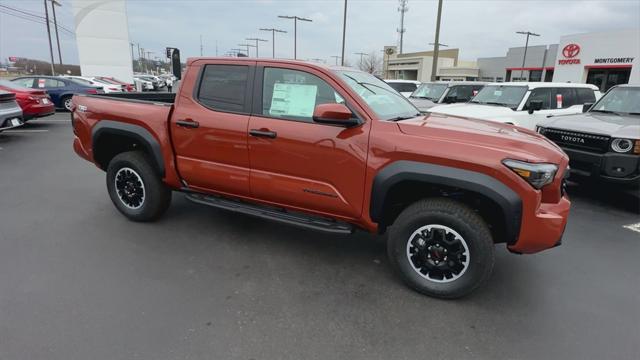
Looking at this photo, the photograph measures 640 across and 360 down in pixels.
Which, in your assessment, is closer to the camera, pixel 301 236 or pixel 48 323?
pixel 48 323

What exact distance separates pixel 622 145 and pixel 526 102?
309cm

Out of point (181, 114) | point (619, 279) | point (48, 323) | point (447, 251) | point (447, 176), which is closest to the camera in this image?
point (48, 323)

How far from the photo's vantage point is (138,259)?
3604 mm

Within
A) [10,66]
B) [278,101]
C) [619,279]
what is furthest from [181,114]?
[10,66]

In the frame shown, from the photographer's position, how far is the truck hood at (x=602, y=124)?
5258 mm

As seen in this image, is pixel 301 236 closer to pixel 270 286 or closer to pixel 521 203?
pixel 270 286

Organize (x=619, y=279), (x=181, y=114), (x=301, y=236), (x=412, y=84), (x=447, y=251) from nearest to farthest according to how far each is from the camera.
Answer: (x=447, y=251) < (x=619, y=279) < (x=181, y=114) < (x=301, y=236) < (x=412, y=84)

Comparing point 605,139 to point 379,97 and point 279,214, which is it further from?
point 279,214

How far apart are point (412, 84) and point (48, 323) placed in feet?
55.8

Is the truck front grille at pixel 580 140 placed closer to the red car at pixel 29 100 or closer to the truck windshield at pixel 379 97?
the truck windshield at pixel 379 97

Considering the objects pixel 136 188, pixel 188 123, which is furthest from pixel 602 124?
pixel 136 188

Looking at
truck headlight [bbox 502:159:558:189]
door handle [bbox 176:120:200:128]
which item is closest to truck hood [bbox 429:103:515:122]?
truck headlight [bbox 502:159:558:189]

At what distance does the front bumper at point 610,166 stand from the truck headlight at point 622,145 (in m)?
0.08

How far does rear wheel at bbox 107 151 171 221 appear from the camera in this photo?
166 inches
